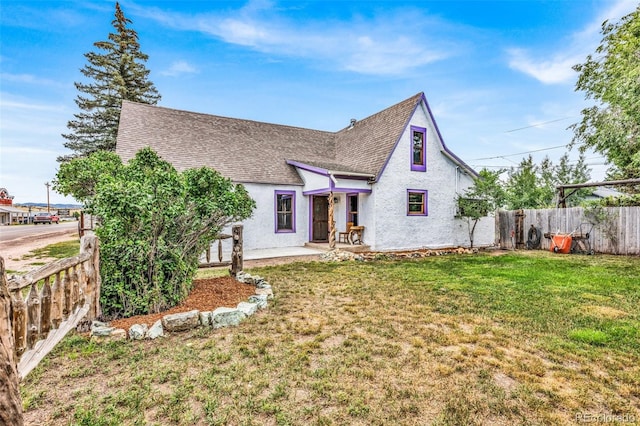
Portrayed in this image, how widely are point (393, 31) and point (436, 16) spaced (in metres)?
1.76

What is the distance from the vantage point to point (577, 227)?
12.8 meters

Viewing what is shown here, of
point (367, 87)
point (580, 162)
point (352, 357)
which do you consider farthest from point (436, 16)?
point (580, 162)

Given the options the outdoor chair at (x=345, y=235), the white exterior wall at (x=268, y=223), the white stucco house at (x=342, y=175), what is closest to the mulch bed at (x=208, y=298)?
the white exterior wall at (x=268, y=223)

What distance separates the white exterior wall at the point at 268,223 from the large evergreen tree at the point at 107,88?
60.3 ft

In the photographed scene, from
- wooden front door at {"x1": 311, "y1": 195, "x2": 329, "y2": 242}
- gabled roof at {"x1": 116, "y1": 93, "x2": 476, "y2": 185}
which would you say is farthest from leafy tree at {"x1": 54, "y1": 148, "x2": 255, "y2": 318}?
wooden front door at {"x1": 311, "y1": 195, "x2": 329, "y2": 242}

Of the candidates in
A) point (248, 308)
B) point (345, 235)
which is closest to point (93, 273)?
point (248, 308)

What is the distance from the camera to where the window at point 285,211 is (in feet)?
42.5

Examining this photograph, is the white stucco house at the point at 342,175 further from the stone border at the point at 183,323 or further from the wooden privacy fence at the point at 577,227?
the stone border at the point at 183,323

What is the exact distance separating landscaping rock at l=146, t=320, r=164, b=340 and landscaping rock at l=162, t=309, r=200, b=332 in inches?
2.1

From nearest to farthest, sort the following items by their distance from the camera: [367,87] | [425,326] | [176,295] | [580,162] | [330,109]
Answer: [425,326] → [176,295] → [367,87] → [330,109] → [580,162]

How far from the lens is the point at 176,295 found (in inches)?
195

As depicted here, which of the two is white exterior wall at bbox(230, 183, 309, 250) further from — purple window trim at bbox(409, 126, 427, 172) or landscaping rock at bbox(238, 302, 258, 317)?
landscaping rock at bbox(238, 302, 258, 317)

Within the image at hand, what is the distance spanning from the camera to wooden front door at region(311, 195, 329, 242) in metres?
13.9

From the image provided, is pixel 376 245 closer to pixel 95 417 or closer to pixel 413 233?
pixel 413 233
